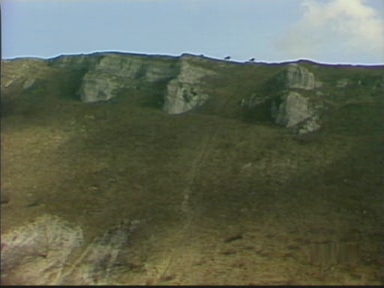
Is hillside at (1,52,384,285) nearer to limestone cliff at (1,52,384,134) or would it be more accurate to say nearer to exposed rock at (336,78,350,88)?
limestone cliff at (1,52,384,134)

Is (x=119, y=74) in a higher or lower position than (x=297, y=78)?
lower

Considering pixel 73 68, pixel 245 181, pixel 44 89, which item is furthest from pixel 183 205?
pixel 73 68

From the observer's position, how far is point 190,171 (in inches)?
1219

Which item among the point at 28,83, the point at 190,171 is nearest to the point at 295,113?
the point at 190,171

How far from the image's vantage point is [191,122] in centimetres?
3638

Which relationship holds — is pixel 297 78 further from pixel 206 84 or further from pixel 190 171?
pixel 190 171

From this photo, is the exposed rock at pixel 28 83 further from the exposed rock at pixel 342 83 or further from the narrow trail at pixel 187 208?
the exposed rock at pixel 342 83

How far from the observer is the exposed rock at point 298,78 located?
1574 inches

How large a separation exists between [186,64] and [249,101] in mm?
5275

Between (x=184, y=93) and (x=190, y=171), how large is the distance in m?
8.76

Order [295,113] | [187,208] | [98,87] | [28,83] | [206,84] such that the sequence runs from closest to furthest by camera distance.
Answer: [187,208]
[295,113]
[98,87]
[28,83]
[206,84]

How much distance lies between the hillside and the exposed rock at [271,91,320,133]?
7cm

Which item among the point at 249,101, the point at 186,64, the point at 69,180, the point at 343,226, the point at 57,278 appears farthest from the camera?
the point at 186,64

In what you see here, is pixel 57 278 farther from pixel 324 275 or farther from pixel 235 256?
pixel 324 275
